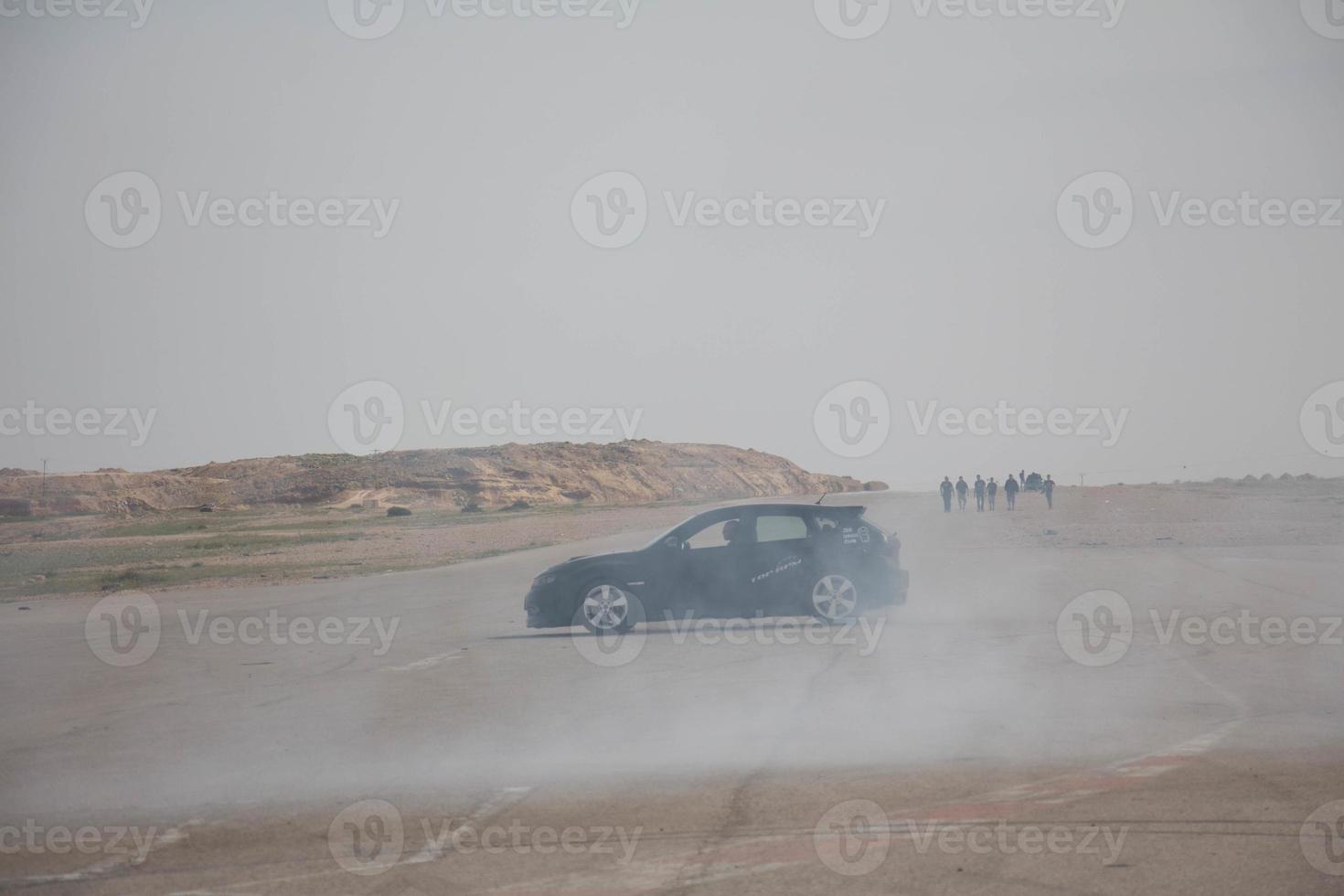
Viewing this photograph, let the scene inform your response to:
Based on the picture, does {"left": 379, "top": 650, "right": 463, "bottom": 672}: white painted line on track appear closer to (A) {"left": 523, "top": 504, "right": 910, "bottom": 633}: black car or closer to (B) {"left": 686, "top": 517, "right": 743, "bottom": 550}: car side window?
(A) {"left": 523, "top": 504, "right": 910, "bottom": 633}: black car

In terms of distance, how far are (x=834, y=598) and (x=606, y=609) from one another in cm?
265

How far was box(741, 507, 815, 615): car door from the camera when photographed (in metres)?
14.9

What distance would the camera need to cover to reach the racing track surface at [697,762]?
5715mm

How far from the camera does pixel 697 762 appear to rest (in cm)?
797

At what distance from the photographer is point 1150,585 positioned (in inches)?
776

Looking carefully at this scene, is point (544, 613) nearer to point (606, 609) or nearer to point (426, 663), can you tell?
point (606, 609)

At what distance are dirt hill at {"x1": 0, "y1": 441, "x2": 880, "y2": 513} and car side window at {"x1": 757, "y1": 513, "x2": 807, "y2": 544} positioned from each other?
86368mm

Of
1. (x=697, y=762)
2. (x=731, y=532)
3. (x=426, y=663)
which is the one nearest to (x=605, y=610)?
(x=731, y=532)

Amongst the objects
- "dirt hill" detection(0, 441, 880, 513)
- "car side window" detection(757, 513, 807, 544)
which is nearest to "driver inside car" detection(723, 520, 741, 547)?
"car side window" detection(757, 513, 807, 544)

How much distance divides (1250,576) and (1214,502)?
116 feet

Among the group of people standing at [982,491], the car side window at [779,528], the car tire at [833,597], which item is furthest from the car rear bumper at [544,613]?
the group of people standing at [982,491]

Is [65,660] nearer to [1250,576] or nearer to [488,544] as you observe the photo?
[1250,576]

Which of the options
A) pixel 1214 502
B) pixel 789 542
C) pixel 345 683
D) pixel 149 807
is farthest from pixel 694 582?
pixel 1214 502

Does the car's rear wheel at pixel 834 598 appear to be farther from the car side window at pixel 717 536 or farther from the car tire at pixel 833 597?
the car side window at pixel 717 536
